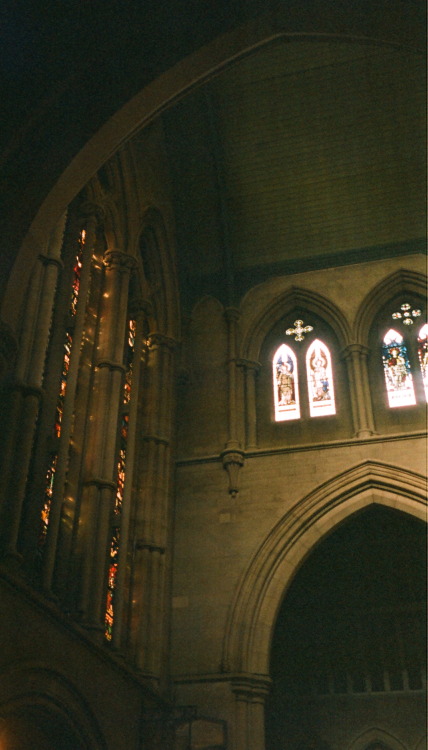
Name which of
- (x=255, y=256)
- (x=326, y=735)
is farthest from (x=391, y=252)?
(x=326, y=735)

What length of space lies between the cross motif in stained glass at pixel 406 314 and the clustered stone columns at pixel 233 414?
8.46ft

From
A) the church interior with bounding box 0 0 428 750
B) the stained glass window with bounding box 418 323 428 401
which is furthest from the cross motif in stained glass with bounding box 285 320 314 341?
the stained glass window with bounding box 418 323 428 401

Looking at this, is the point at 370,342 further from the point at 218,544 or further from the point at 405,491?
the point at 218,544

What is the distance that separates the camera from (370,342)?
13.8 meters

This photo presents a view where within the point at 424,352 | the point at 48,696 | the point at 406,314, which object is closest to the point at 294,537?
the point at 424,352

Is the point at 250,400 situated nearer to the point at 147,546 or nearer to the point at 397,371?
the point at 397,371

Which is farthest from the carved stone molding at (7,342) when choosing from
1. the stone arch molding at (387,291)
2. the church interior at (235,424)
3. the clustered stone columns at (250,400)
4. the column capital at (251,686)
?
the stone arch molding at (387,291)

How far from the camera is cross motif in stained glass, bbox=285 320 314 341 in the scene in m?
14.3

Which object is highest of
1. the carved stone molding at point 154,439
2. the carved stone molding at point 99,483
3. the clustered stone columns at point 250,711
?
the carved stone molding at point 154,439

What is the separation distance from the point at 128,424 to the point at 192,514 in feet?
6.00

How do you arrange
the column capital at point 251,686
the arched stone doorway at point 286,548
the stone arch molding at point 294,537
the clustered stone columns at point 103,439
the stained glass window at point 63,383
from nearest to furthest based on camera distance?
the stained glass window at point 63,383, the clustered stone columns at point 103,439, the column capital at point 251,686, the arched stone doorway at point 286,548, the stone arch molding at point 294,537

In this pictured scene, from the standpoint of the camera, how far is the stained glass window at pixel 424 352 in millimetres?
13305

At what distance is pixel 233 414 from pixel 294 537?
2195mm

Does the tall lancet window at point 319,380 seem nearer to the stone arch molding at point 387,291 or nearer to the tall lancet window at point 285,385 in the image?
the tall lancet window at point 285,385
